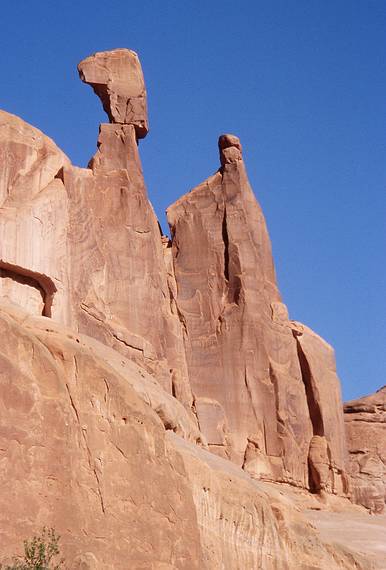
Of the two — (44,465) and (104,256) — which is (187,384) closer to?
(104,256)

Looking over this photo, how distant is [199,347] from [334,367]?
786cm

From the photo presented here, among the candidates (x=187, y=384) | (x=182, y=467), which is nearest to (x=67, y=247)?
(x=187, y=384)

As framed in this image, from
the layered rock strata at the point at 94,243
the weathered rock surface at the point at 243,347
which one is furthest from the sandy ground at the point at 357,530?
the layered rock strata at the point at 94,243

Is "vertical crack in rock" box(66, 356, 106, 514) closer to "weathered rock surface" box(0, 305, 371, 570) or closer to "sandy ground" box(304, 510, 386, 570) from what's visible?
"weathered rock surface" box(0, 305, 371, 570)

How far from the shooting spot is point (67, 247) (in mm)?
39031

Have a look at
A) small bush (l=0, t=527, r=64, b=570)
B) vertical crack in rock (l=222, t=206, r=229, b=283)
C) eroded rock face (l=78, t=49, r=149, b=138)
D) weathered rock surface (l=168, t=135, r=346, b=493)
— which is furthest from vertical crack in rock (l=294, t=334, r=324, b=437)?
small bush (l=0, t=527, r=64, b=570)

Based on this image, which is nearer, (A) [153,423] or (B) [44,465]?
(B) [44,465]

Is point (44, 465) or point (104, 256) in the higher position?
point (104, 256)

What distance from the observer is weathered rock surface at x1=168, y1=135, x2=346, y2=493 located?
45812 mm

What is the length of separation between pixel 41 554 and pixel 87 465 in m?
A: 3.14

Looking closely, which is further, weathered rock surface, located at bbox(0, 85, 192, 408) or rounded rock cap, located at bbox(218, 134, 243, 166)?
rounded rock cap, located at bbox(218, 134, 243, 166)

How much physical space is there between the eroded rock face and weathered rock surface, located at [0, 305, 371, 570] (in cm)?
2087

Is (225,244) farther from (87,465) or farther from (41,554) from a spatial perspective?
(41,554)

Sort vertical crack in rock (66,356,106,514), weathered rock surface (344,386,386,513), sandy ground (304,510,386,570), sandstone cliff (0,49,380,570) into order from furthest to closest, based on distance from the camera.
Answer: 1. weathered rock surface (344,386,386,513)
2. sandy ground (304,510,386,570)
3. vertical crack in rock (66,356,106,514)
4. sandstone cliff (0,49,380,570)
